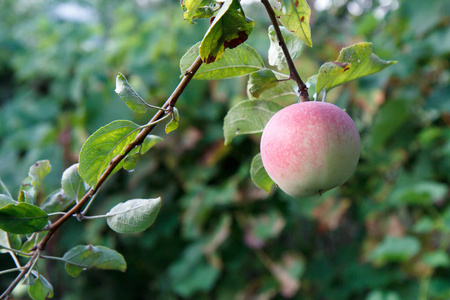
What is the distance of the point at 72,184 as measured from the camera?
308 millimetres

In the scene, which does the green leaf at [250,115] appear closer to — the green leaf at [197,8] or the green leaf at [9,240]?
the green leaf at [197,8]

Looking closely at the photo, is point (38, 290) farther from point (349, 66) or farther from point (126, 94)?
point (349, 66)

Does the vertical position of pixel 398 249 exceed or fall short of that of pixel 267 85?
it falls short

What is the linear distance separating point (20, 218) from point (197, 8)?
0.55 feet

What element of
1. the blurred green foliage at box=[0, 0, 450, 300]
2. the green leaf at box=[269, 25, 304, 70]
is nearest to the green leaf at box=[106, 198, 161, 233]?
the green leaf at box=[269, 25, 304, 70]

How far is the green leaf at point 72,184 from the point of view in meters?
0.31

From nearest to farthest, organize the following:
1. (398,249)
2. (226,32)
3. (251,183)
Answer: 1. (226,32)
2. (398,249)
3. (251,183)

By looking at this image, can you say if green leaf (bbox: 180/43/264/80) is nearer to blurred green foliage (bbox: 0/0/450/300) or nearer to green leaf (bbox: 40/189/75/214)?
green leaf (bbox: 40/189/75/214)

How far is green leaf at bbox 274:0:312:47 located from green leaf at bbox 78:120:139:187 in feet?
0.38

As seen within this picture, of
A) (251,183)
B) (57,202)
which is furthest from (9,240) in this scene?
(251,183)

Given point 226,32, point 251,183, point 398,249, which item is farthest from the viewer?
point 251,183

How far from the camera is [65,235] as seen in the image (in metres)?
1.42

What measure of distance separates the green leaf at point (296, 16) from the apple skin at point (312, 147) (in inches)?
1.9

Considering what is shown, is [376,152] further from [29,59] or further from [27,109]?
[29,59]
